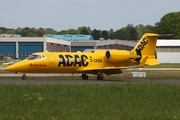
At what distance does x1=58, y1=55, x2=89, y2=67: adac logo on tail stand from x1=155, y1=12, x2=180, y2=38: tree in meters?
117

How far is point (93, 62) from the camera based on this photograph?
44750 millimetres

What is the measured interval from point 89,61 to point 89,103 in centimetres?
2333

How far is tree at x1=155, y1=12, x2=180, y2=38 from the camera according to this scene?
161 meters

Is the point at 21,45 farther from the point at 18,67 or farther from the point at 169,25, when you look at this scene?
the point at 18,67

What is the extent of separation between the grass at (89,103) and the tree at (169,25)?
136 metres

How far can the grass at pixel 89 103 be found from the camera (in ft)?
61.5

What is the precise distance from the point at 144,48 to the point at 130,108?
26.8 metres

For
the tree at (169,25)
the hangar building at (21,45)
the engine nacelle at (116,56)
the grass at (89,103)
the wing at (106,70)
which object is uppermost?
the tree at (169,25)

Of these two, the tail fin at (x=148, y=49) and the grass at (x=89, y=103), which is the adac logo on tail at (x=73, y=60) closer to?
the tail fin at (x=148, y=49)

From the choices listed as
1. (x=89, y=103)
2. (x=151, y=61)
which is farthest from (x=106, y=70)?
(x=89, y=103)

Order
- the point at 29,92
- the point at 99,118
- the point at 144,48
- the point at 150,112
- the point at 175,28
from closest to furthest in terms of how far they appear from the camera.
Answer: the point at 99,118 < the point at 150,112 < the point at 29,92 < the point at 144,48 < the point at 175,28

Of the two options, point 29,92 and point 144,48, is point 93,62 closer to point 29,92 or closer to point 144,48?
point 144,48

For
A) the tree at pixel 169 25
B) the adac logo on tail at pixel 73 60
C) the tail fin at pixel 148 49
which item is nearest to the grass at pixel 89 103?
the adac logo on tail at pixel 73 60

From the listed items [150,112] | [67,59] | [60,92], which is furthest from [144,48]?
[150,112]
